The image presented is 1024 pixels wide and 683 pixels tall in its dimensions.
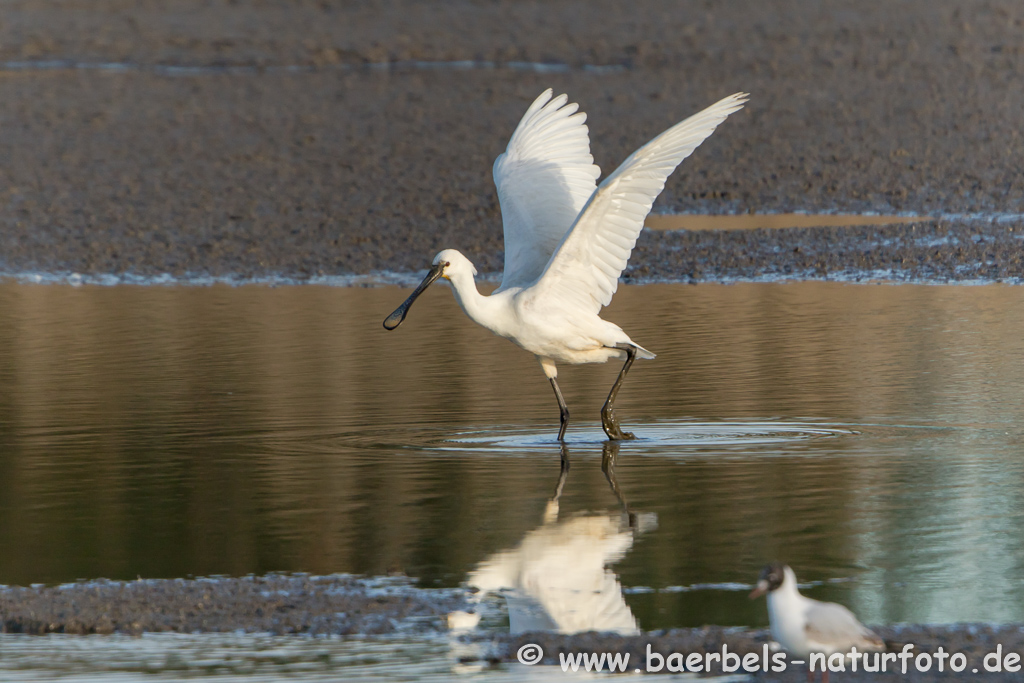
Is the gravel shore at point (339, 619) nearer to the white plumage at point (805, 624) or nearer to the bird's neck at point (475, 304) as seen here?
the white plumage at point (805, 624)

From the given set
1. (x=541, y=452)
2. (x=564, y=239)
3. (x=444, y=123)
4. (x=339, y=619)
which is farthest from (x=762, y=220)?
(x=339, y=619)

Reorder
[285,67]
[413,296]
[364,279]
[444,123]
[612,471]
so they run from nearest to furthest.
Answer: [612,471] < [413,296] < [364,279] < [444,123] < [285,67]

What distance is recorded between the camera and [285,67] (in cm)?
2381

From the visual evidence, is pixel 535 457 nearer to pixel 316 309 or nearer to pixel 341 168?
pixel 316 309

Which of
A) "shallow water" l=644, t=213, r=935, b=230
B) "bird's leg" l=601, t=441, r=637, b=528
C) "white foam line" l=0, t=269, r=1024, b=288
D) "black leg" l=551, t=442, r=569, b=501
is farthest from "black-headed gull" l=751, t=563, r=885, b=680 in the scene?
"shallow water" l=644, t=213, r=935, b=230

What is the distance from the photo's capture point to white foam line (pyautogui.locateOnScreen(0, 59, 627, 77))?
23.3 metres

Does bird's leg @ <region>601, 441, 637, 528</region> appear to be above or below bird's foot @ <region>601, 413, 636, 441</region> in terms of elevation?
below

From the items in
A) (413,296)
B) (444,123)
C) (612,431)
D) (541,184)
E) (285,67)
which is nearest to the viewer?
(612,431)

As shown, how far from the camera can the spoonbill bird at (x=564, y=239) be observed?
28.0 ft

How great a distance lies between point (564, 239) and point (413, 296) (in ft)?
3.82

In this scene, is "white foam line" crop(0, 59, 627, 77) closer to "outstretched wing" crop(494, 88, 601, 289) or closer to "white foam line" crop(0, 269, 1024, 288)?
"white foam line" crop(0, 269, 1024, 288)

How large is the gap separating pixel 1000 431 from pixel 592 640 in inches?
155

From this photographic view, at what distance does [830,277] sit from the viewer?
14359mm

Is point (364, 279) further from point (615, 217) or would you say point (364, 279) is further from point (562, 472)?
point (562, 472)
